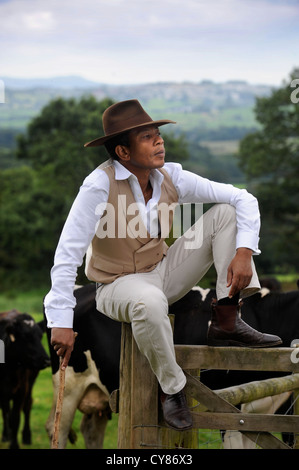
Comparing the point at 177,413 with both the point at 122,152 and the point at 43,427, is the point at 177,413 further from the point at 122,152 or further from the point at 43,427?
the point at 43,427

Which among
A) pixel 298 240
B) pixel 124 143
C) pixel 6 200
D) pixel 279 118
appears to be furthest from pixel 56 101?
pixel 124 143

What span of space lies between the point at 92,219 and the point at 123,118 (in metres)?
0.66

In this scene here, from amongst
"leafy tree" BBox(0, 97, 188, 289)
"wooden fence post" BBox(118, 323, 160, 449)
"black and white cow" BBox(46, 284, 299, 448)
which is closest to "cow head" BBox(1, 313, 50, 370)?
"black and white cow" BBox(46, 284, 299, 448)

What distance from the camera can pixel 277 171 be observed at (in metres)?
31.7

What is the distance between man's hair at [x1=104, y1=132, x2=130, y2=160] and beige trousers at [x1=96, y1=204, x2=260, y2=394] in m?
0.63

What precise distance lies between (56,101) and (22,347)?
31949 mm

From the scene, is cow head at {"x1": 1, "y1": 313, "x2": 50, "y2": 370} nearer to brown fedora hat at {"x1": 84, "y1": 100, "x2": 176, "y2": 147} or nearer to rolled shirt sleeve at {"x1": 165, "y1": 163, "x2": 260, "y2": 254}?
rolled shirt sleeve at {"x1": 165, "y1": 163, "x2": 260, "y2": 254}

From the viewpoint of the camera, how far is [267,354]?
4.05 m

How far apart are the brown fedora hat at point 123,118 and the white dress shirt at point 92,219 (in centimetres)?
19

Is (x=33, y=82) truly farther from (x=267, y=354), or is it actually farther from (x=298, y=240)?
(x=267, y=354)

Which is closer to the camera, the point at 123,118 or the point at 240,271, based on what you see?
the point at 240,271

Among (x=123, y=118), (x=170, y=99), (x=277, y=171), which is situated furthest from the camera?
(x=170, y=99)

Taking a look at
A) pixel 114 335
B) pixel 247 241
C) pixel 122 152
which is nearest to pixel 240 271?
pixel 247 241

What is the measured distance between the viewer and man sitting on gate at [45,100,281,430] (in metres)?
3.87
